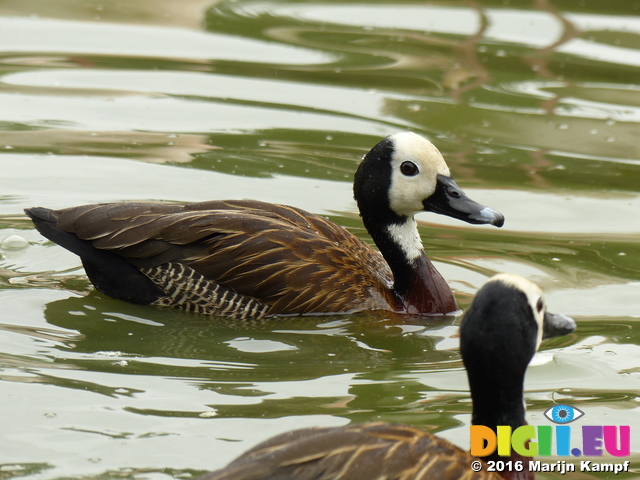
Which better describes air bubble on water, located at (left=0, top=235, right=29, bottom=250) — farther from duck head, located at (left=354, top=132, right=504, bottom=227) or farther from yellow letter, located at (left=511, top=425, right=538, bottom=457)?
yellow letter, located at (left=511, top=425, right=538, bottom=457)

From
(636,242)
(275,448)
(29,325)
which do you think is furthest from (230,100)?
(275,448)

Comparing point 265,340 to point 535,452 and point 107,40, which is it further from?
point 107,40

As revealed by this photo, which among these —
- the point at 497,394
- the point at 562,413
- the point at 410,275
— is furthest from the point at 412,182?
the point at 497,394

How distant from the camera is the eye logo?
5.80 metres

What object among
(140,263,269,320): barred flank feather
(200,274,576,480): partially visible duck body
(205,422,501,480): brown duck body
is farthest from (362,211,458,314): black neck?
(205,422,501,480): brown duck body

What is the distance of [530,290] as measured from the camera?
4.80 m

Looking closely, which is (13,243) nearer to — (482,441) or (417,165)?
(417,165)

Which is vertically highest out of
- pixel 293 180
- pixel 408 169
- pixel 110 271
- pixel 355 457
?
pixel 408 169

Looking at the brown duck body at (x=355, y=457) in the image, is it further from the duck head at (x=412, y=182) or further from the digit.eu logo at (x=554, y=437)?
the duck head at (x=412, y=182)

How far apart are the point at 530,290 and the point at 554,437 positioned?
1102 mm

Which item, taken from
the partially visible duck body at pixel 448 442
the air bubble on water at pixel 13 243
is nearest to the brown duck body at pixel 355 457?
the partially visible duck body at pixel 448 442

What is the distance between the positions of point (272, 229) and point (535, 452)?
280cm

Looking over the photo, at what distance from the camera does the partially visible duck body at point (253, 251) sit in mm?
7359

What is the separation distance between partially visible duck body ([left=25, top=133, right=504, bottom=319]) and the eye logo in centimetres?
178
